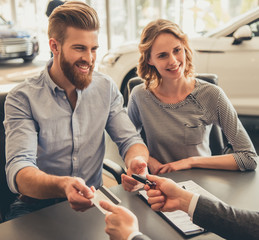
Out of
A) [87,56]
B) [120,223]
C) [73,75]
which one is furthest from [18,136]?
[120,223]

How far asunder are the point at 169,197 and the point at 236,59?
278 centimetres

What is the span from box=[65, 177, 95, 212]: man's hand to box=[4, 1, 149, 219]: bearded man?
37 cm

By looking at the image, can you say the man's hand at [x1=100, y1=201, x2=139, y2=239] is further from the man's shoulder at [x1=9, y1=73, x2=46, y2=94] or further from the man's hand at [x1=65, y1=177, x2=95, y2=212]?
the man's shoulder at [x1=9, y1=73, x2=46, y2=94]

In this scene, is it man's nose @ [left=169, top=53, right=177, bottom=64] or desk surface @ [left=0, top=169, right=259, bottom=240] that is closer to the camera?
desk surface @ [left=0, top=169, right=259, bottom=240]

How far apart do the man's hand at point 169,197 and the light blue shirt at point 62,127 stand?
587 millimetres

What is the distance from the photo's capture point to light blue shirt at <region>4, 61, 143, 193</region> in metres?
1.43

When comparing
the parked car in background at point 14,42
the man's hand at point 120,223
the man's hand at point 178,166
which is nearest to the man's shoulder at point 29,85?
the man's hand at point 178,166

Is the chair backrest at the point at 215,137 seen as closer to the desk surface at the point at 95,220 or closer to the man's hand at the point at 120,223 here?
the desk surface at the point at 95,220

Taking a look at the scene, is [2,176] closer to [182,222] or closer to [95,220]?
[95,220]

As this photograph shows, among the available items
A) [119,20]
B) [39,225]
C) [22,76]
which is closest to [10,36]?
[22,76]

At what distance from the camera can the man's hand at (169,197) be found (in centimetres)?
101

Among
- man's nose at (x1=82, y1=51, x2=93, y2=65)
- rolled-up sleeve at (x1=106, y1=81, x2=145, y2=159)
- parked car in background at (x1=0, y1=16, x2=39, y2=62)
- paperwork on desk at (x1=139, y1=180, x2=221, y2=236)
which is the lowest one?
parked car in background at (x1=0, y1=16, x2=39, y2=62)

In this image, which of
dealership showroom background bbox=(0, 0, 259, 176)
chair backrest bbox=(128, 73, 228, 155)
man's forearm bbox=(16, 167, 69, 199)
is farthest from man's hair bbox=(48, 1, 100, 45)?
dealership showroom background bbox=(0, 0, 259, 176)

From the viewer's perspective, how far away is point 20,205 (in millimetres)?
1562
